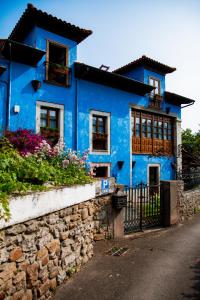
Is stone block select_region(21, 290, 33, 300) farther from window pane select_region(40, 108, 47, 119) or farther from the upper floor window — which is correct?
the upper floor window

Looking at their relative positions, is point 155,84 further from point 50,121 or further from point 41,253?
point 41,253

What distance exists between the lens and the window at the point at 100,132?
43.5 feet

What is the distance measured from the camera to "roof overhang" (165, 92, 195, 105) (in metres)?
17.2

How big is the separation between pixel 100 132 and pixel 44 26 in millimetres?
6189

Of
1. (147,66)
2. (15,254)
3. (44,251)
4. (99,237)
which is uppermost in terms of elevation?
(147,66)

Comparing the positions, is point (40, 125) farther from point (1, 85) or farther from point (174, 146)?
point (174, 146)

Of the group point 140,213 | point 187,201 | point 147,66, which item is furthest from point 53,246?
point 147,66

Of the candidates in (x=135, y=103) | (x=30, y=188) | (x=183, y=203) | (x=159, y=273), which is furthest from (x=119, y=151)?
(x=30, y=188)

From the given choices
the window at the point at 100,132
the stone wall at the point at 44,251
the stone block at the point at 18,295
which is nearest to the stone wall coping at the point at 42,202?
the stone wall at the point at 44,251

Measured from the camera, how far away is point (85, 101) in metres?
12.8

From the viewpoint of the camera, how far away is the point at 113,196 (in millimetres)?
7414

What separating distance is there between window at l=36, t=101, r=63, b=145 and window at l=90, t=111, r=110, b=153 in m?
2.09

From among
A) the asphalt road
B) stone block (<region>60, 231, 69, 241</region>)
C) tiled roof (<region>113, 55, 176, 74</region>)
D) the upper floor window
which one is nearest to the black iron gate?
the asphalt road

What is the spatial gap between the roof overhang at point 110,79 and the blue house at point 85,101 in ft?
0.17
